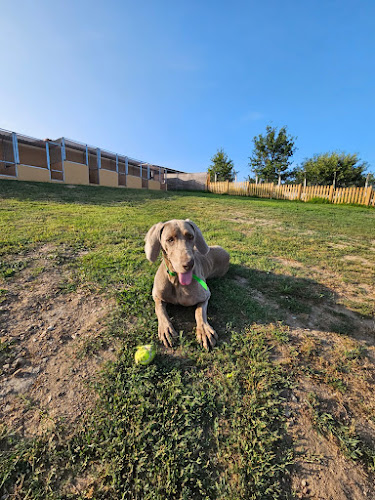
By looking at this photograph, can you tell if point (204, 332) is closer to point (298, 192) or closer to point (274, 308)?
point (274, 308)

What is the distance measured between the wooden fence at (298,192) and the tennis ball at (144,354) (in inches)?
780

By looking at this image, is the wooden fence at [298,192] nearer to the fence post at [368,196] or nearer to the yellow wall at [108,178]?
the fence post at [368,196]

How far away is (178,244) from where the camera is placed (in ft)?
7.07

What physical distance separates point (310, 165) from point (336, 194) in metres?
15.4

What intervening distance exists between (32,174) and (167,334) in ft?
57.0

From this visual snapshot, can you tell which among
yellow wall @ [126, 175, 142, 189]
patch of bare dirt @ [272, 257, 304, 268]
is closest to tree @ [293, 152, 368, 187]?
yellow wall @ [126, 175, 142, 189]

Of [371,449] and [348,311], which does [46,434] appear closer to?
[371,449]

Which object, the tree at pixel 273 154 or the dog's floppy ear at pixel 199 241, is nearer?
the dog's floppy ear at pixel 199 241

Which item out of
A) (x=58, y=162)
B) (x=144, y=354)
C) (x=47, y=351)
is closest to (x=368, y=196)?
(x=144, y=354)

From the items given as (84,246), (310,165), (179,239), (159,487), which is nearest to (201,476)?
(159,487)

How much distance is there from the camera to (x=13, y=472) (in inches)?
45.8

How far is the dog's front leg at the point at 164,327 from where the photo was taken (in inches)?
81.1

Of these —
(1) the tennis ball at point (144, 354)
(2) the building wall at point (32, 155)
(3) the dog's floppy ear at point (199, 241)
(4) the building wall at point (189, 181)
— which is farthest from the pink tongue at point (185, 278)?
(4) the building wall at point (189, 181)

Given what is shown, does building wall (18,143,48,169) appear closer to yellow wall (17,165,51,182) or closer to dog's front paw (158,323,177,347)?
yellow wall (17,165,51,182)
